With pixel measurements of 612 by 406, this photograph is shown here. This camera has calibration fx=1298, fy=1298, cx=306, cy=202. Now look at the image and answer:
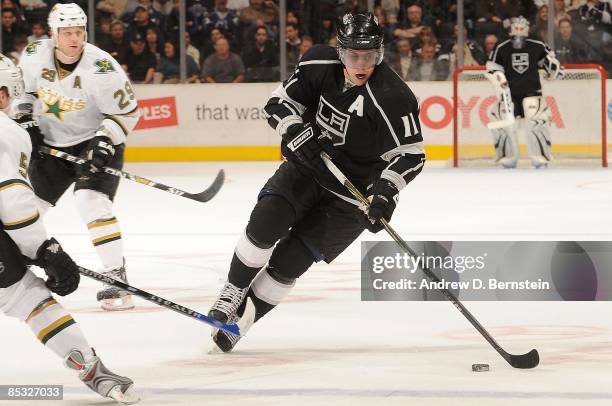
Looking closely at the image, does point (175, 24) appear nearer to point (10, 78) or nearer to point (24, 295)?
point (10, 78)

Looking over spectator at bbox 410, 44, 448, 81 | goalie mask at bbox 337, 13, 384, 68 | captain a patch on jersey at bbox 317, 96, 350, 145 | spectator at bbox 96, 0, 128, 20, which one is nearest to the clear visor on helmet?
goalie mask at bbox 337, 13, 384, 68

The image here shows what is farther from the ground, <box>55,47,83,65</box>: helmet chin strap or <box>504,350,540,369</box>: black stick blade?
<box>55,47,83,65</box>: helmet chin strap

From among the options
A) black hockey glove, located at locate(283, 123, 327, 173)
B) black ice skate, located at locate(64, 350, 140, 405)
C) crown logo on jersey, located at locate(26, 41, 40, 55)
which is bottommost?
black ice skate, located at locate(64, 350, 140, 405)

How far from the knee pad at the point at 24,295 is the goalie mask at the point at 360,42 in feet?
3.87

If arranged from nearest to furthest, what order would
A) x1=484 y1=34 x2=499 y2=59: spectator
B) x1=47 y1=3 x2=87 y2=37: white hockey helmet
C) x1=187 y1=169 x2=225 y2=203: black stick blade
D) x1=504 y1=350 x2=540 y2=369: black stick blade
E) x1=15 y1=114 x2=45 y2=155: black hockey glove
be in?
1. x1=504 y1=350 x2=540 y2=369: black stick blade
2. x1=47 y1=3 x2=87 y2=37: white hockey helmet
3. x1=15 y1=114 x2=45 y2=155: black hockey glove
4. x1=187 y1=169 x2=225 y2=203: black stick blade
5. x1=484 y1=34 x2=499 y2=59: spectator

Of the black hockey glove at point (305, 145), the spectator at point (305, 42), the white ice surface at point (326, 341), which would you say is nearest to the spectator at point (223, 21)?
the spectator at point (305, 42)

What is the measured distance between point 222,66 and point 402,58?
1556 millimetres

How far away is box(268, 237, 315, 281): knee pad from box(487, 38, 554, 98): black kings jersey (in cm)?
660

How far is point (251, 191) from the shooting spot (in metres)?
8.49

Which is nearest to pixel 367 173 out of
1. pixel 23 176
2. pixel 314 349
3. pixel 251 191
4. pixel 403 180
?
pixel 403 180

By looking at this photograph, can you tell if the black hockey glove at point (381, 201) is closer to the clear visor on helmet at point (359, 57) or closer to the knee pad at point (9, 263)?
the clear visor on helmet at point (359, 57)

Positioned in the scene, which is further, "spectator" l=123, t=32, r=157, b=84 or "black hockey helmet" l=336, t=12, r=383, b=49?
"spectator" l=123, t=32, r=157, b=84

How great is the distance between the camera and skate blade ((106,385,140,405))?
2.94 metres

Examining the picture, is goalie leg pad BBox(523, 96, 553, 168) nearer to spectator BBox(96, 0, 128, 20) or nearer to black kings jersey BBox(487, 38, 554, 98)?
black kings jersey BBox(487, 38, 554, 98)
